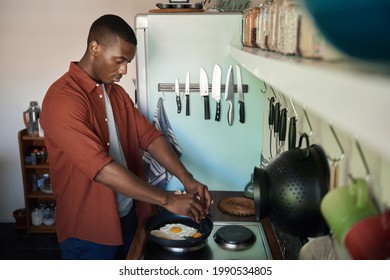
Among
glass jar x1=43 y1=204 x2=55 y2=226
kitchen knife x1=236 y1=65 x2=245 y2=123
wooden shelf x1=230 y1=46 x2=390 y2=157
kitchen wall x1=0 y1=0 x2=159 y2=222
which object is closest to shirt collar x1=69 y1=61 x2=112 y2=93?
kitchen knife x1=236 y1=65 x2=245 y2=123

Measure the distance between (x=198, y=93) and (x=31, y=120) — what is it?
134cm

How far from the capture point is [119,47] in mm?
1179

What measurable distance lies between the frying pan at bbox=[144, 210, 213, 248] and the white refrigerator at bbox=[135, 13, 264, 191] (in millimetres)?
349

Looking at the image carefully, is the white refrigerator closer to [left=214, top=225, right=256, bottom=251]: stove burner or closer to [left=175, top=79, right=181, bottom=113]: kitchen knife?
[left=175, top=79, right=181, bottom=113]: kitchen knife

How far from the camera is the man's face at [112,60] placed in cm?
118

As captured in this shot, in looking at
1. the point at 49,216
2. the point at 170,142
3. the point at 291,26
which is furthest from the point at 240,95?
the point at 49,216

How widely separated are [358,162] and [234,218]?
0.76m

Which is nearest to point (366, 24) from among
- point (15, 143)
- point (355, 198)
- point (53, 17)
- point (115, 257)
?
point (355, 198)

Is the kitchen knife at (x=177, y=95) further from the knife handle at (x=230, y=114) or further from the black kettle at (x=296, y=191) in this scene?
the black kettle at (x=296, y=191)

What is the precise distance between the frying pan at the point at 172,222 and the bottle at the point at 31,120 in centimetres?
148

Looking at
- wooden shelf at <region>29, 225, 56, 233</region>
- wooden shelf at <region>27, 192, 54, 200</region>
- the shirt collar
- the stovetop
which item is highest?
the shirt collar

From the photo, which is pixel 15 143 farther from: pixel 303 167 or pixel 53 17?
pixel 303 167

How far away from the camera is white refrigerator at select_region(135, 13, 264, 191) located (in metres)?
1.48

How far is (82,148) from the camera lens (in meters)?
1.07
